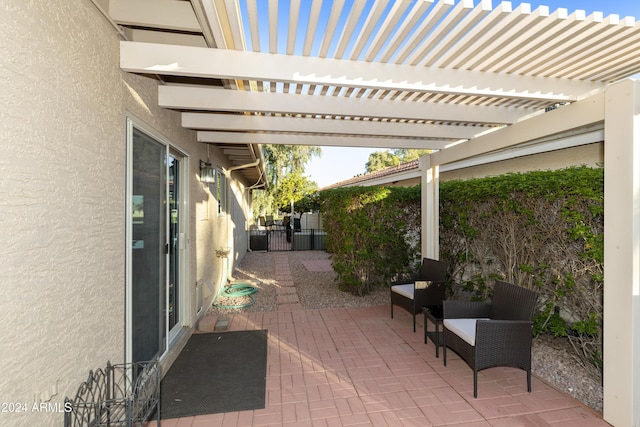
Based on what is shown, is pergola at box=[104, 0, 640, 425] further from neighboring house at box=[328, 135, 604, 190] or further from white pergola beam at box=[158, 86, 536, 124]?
neighboring house at box=[328, 135, 604, 190]

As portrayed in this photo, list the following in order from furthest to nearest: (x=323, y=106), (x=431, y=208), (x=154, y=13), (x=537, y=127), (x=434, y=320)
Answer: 1. (x=431, y=208)
2. (x=434, y=320)
3. (x=537, y=127)
4. (x=323, y=106)
5. (x=154, y=13)

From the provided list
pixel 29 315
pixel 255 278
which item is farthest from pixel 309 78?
pixel 255 278

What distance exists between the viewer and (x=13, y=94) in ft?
5.04

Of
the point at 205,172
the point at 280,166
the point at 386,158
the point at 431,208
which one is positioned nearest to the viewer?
the point at 205,172

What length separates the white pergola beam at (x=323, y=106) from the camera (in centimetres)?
346

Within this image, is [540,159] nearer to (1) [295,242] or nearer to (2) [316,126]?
(2) [316,126]

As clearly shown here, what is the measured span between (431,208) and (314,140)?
259 cm

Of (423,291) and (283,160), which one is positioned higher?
(283,160)

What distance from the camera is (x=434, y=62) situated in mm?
2992

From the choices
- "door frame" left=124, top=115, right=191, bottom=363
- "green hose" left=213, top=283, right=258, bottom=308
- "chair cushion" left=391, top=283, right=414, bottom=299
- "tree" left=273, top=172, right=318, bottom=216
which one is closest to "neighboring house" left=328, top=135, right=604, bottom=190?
"chair cushion" left=391, top=283, right=414, bottom=299

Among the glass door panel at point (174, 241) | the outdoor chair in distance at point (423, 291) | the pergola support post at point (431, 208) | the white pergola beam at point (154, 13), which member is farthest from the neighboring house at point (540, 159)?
the glass door panel at point (174, 241)

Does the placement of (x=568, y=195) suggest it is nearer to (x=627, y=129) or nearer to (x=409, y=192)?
(x=627, y=129)

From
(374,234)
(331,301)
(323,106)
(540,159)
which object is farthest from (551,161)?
(331,301)

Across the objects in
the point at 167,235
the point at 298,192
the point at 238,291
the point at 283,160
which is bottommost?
the point at 238,291
